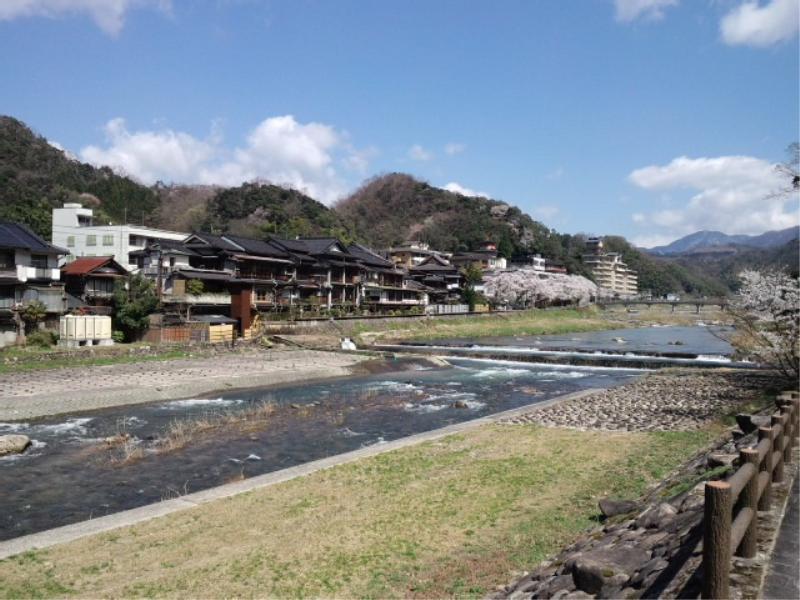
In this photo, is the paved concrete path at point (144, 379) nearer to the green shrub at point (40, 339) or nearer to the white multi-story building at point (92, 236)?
the green shrub at point (40, 339)

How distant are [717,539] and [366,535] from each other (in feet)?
19.1

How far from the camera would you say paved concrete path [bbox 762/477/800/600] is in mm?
4512

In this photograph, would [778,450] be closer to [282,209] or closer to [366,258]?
[366,258]

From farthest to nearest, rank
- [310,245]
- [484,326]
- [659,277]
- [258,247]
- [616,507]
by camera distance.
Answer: [659,277], [484,326], [310,245], [258,247], [616,507]

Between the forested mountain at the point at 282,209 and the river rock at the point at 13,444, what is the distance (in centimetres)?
4441

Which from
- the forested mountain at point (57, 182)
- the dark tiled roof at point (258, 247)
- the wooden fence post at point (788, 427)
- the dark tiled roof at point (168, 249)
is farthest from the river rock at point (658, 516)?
the forested mountain at point (57, 182)

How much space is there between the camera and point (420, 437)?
15.5 m

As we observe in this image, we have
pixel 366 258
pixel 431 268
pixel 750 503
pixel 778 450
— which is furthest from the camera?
pixel 431 268

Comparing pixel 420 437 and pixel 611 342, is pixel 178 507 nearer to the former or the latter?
pixel 420 437

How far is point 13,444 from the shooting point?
15.7m

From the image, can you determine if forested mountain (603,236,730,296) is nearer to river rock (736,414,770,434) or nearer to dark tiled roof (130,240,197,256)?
dark tiled roof (130,240,197,256)

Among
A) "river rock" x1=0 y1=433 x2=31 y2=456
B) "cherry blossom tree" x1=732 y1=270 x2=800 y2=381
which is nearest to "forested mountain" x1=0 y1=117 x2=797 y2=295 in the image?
"cherry blossom tree" x1=732 y1=270 x2=800 y2=381

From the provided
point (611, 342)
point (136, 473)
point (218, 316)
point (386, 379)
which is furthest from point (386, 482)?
point (611, 342)

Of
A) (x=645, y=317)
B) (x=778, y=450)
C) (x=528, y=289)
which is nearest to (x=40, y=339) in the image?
(x=778, y=450)
